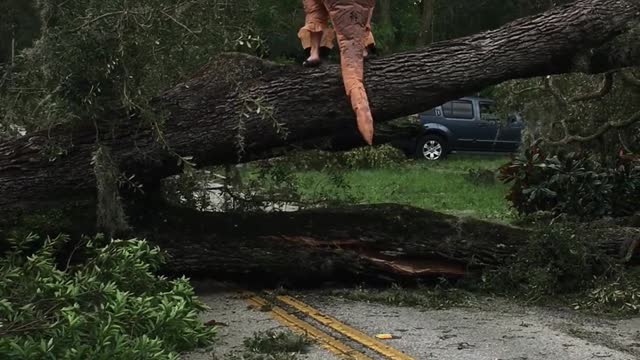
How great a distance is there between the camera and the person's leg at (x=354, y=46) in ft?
21.7

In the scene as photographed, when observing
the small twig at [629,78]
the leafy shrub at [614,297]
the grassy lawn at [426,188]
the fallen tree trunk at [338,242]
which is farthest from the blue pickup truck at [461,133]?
the leafy shrub at [614,297]

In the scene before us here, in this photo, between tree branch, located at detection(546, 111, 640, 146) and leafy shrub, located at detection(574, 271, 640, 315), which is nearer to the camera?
leafy shrub, located at detection(574, 271, 640, 315)

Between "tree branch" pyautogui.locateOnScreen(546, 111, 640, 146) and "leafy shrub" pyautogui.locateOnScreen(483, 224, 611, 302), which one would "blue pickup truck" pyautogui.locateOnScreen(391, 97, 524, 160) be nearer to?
"tree branch" pyautogui.locateOnScreen(546, 111, 640, 146)

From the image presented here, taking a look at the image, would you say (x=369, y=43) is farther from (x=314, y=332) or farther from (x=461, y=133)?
(x=461, y=133)

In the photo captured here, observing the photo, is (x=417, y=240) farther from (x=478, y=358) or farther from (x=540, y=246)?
(x=478, y=358)

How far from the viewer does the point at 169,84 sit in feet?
23.1

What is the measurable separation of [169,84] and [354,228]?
2101 mm

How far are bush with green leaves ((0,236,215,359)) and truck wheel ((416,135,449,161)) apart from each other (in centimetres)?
1584

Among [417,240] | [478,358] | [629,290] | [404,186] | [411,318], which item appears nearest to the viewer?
[478,358]

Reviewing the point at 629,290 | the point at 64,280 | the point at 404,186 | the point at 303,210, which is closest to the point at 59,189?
the point at 64,280

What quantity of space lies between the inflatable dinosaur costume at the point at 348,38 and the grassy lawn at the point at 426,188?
276 cm

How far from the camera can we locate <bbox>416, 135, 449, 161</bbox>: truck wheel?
2202 cm

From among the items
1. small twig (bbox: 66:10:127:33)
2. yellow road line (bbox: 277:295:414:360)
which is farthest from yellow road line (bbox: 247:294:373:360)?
small twig (bbox: 66:10:127:33)

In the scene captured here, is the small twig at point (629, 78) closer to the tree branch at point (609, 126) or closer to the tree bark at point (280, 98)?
the tree branch at point (609, 126)
